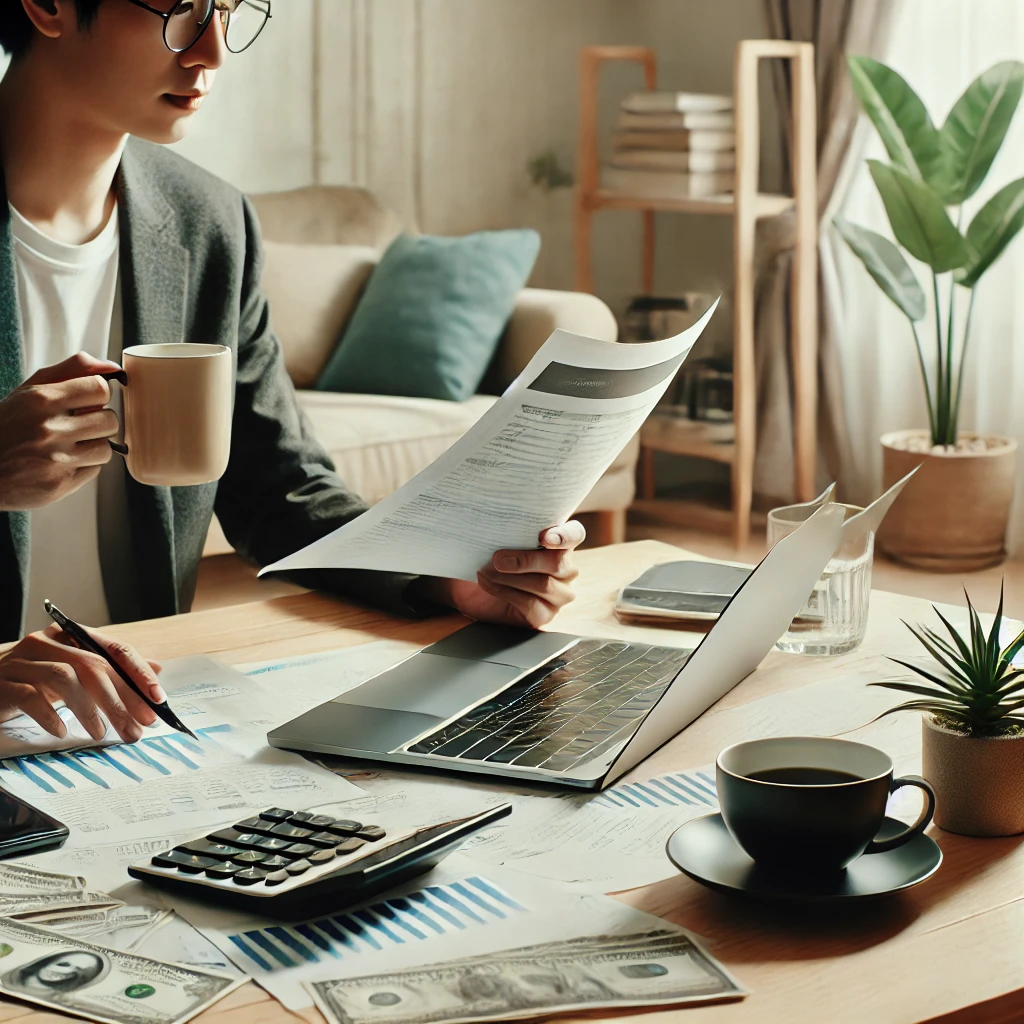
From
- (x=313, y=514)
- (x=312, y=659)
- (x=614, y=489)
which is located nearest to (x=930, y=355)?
(x=614, y=489)

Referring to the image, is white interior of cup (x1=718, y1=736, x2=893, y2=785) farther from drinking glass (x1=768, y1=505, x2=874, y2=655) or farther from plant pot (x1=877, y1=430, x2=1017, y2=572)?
plant pot (x1=877, y1=430, x2=1017, y2=572)

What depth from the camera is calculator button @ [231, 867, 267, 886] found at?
678 millimetres

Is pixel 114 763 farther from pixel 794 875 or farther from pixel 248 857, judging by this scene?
pixel 794 875

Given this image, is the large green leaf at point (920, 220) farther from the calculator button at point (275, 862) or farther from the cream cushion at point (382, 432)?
the calculator button at point (275, 862)

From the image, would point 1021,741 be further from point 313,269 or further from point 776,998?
point 313,269

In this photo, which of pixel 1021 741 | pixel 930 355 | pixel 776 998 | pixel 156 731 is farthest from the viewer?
pixel 930 355

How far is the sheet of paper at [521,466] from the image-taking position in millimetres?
984

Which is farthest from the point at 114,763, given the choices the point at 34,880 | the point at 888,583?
the point at 888,583

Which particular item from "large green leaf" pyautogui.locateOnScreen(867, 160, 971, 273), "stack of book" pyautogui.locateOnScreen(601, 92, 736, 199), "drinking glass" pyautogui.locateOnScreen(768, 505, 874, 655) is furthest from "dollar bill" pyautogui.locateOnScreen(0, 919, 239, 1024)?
"stack of book" pyautogui.locateOnScreen(601, 92, 736, 199)

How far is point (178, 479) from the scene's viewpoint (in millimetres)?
1043

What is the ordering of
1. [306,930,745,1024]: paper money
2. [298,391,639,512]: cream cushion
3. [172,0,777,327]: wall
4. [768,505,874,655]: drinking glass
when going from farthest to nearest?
[172,0,777,327]: wall < [298,391,639,512]: cream cushion < [768,505,874,655]: drinking glass < [306,930,745,1024]: paper money

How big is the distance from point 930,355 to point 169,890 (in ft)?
10.8

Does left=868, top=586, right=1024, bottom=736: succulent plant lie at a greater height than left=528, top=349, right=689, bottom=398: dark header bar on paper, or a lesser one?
lesser

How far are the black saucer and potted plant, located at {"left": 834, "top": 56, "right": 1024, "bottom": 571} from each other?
275 centimetres
